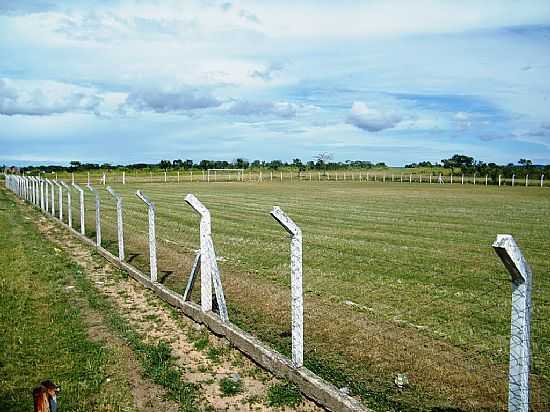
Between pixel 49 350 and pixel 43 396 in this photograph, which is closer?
pixel 43 396

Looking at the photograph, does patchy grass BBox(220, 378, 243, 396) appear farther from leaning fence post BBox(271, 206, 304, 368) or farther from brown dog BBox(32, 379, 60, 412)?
brown dog BBox(32, 379, 60, 412)

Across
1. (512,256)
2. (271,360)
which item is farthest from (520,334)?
(271,360)

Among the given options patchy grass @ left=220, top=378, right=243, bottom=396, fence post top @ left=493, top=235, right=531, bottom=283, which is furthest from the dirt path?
fence post top @ left=493, top=235, right=531, bottom=283

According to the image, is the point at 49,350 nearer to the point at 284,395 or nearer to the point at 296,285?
the point at 284,395

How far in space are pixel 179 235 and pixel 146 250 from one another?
9.44 ft

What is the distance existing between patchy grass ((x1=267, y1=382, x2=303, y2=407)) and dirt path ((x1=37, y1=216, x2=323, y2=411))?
5 centimetres

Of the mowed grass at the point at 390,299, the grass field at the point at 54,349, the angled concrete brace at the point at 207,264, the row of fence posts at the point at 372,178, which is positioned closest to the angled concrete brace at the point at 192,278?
the angled concrete brace at the point at 207,264

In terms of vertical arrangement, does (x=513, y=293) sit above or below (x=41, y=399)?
above

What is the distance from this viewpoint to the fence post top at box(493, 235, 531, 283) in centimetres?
348

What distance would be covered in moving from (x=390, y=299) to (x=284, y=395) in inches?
156

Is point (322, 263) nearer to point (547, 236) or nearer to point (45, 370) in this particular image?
point (45, 370)

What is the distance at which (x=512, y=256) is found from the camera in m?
3.51

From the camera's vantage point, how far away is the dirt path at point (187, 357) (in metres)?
5.27

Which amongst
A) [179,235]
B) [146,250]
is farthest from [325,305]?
[179,235]
